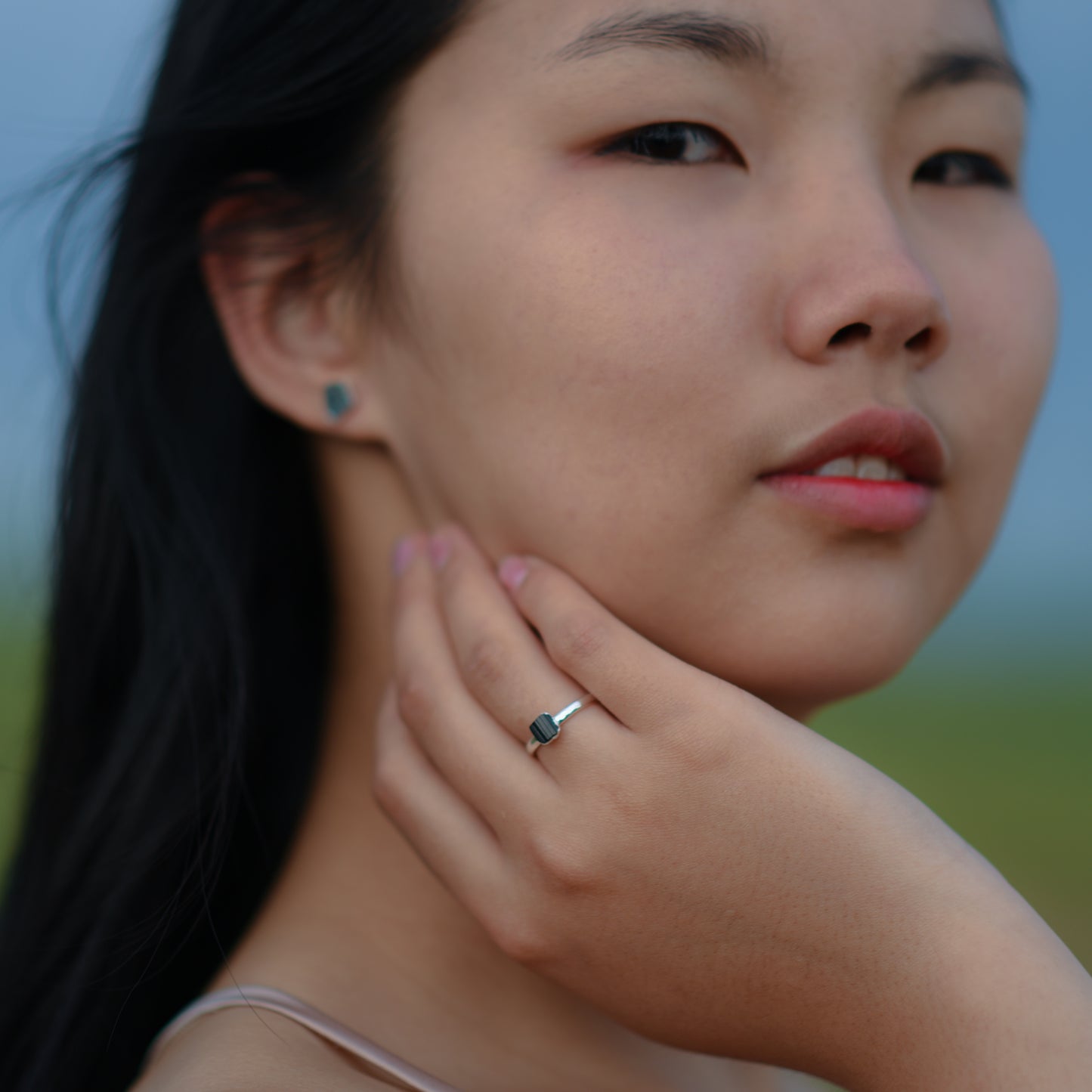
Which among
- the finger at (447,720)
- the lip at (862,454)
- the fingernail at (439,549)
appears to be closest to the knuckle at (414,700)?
the finger at (447,720)

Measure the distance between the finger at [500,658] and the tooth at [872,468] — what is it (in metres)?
0.45

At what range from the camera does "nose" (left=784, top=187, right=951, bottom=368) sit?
57.7 inches

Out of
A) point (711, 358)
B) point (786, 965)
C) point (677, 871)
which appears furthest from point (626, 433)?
point (786, 965)

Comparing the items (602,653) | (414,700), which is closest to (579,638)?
(602,653)

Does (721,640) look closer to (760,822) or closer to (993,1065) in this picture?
(760,822)

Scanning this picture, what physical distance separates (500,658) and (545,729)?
0.13m

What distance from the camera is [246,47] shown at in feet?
6.07

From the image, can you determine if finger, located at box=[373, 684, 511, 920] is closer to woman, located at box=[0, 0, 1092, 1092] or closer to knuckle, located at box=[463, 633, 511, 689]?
woman, located at box=[0, 0, 1092, 1092]

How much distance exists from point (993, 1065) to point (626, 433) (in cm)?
81

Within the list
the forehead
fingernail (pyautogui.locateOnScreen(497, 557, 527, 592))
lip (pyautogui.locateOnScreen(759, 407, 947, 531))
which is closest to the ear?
fingernail (pyautogui.locateOnScreen(497, 557, 527, 592))

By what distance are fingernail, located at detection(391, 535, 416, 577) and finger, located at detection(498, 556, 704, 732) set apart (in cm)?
21

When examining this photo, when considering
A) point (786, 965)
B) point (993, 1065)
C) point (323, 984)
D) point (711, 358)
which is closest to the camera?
point (993, 1065)

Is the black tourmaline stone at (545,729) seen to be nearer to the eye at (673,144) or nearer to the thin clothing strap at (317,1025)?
the thin clothing strap at (317,1025)

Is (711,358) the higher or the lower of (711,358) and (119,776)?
the higher
